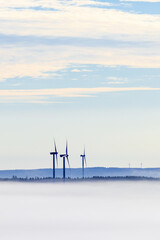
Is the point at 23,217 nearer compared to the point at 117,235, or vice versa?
the point at 117,235

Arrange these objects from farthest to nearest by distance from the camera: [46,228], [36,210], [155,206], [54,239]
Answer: [155,206] → [36,210] → [46,228] → [54,239]

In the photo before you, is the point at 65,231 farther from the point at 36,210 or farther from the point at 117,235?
the point at 36,210

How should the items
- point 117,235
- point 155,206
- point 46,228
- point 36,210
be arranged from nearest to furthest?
point 117,235
point 46,228
point 36,210
point 155,206

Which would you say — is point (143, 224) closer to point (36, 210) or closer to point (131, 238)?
point (131, 238)

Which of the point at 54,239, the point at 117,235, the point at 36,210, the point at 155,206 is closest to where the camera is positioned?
the point at 54,239

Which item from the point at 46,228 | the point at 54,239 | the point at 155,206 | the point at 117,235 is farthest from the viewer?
the point at 155,206

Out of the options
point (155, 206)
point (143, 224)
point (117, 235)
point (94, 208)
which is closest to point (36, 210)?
point (94, 208)

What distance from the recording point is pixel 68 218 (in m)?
85.1

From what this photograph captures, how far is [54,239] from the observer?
63.6m

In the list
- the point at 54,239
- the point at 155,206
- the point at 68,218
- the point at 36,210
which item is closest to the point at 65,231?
the point at 54,239

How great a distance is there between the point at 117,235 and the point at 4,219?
702 inches

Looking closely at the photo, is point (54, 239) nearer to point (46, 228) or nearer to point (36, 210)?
point (46, 228)

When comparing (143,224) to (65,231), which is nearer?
(65,231)

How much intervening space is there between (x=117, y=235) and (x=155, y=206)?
1529 inches
